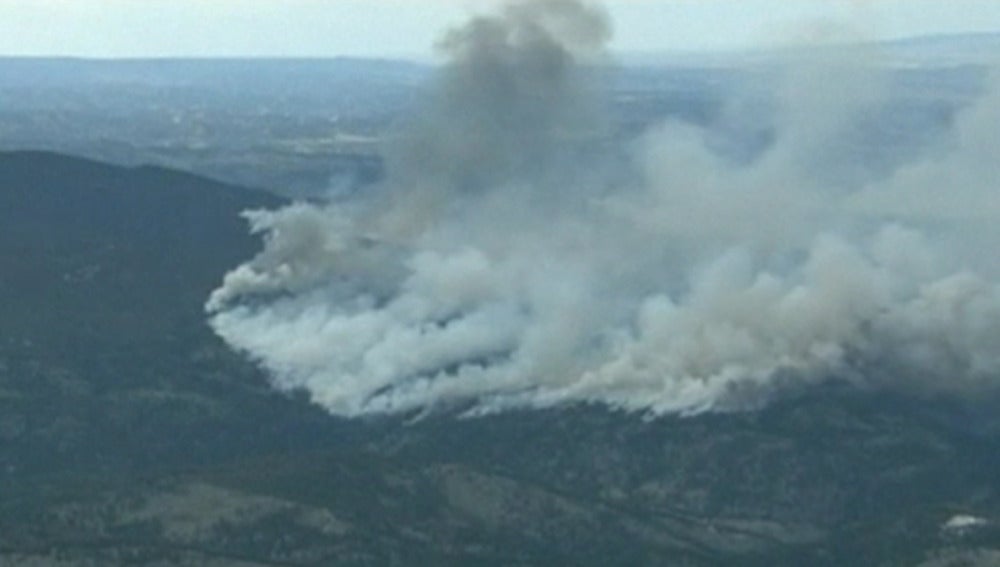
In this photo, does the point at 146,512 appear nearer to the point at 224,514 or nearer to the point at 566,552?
the point at 224,514

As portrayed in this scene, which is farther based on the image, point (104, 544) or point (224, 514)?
point (224, 514)

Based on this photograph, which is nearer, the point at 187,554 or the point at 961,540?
the point at 187,554

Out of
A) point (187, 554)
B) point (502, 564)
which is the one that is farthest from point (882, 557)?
point (187, 554)

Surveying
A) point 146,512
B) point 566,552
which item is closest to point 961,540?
point 566,552

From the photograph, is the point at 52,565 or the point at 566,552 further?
the point at 566,552

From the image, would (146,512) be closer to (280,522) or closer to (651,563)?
(280,522)

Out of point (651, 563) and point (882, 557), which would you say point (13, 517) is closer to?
point (651, 563)

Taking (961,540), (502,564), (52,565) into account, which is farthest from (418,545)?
(961,540)
